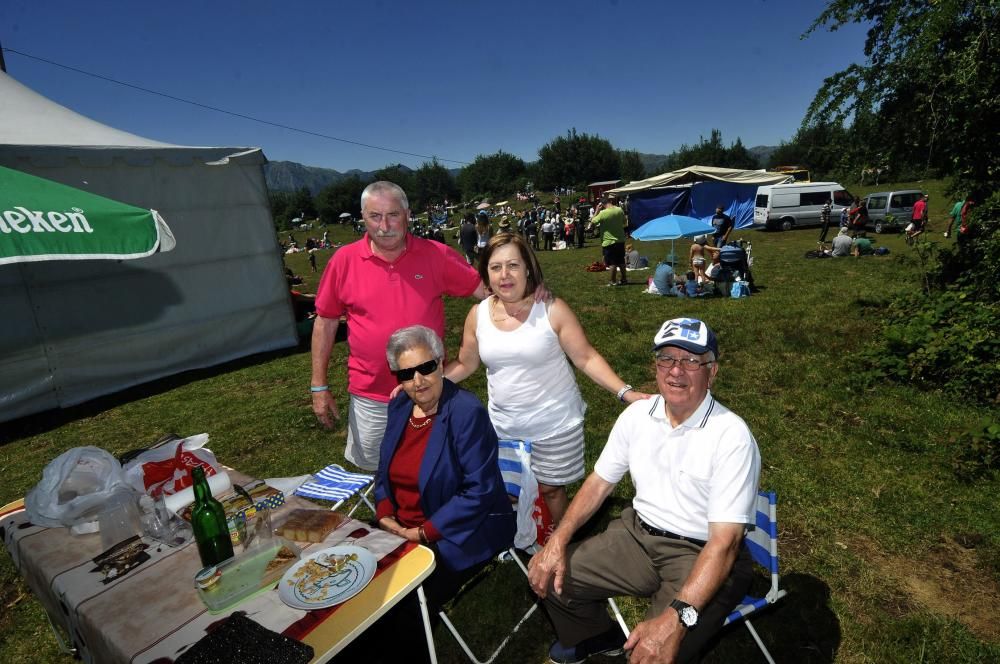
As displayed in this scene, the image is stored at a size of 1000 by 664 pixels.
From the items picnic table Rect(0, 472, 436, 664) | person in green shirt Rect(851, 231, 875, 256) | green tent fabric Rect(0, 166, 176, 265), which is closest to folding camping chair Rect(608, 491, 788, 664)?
picnic table Rect(0, 472, 436, 664)

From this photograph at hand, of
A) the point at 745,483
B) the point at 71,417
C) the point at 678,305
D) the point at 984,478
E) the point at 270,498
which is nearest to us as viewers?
the point at 745,483

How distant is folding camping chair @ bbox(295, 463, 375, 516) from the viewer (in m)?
3.08

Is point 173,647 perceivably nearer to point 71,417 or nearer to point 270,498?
point 270,498

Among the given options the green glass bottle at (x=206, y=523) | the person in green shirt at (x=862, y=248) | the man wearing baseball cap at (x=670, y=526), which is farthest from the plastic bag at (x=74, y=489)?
the person in green shirt at (x=862, y=248)

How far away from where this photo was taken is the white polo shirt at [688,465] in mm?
2166

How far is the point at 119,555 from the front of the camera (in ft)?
7.52

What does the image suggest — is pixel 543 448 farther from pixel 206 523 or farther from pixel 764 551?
pixel 206 523

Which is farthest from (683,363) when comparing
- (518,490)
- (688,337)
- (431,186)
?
(431,186)

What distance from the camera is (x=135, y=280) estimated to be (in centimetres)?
784

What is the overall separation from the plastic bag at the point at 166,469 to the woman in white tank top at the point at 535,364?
1.47 meters

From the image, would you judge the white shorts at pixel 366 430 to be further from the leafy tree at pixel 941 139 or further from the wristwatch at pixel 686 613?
the leafy tree at pixel 941 139

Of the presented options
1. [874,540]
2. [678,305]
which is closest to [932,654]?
[874,540]

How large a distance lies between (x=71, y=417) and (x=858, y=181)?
12151 millimetres

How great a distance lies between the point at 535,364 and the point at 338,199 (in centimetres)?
9641
